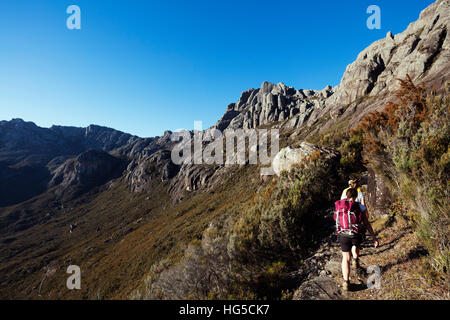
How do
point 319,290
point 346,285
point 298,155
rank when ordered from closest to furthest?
1. point 346,285
2. point 319,290
3. point 298,155

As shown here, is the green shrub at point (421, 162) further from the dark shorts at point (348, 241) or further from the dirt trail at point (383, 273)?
the dark shorts at point (348, 241)

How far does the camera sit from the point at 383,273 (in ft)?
14.0

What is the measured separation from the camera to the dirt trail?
357cm

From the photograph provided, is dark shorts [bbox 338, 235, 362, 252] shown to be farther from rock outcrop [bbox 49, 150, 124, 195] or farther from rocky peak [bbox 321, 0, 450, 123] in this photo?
rock outcrop [bbox 49, 150, 124, 195]

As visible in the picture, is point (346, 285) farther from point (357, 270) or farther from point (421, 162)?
point (421, 162)

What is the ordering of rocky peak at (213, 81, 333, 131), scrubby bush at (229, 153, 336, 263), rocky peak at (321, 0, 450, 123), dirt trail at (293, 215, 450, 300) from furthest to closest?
rocky peak at (213, 81, 333, 131), rocky peak at (321, 0, 450, 123), scrubby bush at (229, 153, 336, 263), dirt trail at (293, 215, 450, 300)

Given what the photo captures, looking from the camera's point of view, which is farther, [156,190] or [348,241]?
[156,190]

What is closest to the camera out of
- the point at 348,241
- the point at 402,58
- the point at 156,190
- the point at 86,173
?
the point at 348,241

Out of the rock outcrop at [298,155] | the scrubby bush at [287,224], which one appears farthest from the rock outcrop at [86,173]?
the scrubby bush at [287,224]

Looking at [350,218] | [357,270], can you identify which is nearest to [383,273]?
[357,270]

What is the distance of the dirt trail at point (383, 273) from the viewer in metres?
3.57

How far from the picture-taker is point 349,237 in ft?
13.9

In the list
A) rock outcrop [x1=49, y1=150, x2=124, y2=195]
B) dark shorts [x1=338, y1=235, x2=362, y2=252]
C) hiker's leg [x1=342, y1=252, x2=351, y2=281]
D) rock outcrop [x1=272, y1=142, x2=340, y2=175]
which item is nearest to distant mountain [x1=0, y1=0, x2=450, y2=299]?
rock outcrop [x1=272, y1=142, x2=340, y2=175]
